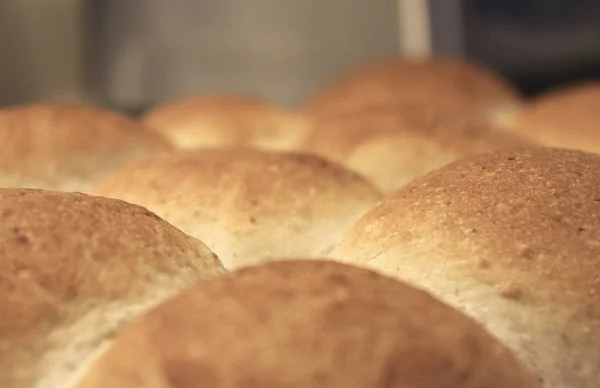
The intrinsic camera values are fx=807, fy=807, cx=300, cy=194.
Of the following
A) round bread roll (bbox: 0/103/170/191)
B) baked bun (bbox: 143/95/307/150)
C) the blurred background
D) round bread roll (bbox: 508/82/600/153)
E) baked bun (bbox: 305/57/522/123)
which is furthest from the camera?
→ the blurred background

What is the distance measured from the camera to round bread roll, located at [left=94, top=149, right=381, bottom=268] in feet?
2.94

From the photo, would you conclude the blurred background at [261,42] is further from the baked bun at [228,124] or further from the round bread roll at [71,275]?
the round bread roll at [71,275]

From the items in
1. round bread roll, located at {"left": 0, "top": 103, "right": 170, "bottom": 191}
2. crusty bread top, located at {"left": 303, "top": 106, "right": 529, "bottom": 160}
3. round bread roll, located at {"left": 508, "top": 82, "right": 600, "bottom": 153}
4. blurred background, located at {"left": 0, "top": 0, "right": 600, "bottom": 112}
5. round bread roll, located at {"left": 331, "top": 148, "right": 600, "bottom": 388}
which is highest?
round bread roll, located at {"left": 331, "top": 148, "right": 600, "bottom": 388}

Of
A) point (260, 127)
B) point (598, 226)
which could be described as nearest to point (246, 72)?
point (260, 127)

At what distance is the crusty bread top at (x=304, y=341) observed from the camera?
538 millimetres

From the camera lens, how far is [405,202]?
→ 79 cm

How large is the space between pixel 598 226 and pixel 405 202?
0.18 m

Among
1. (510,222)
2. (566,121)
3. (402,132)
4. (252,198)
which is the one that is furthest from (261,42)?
(510,222)

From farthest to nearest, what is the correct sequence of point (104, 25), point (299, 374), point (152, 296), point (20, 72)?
point (104, 25), point (20, 72), point (152, 296), point (299, 374)

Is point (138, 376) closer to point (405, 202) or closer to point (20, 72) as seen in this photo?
point (405, 202)

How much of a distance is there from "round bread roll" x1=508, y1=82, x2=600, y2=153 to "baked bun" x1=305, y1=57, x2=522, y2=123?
9 cm

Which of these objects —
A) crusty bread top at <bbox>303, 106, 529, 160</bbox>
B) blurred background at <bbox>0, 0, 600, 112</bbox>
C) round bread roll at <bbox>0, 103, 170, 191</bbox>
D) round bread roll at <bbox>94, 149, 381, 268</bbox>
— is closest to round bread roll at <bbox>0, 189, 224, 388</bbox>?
round bread roll at <bbox>94, 149, 381, 268</bbox>

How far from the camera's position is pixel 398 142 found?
4.01 ft

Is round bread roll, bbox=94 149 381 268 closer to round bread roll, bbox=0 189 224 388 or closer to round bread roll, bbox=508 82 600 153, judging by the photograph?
round bread roll, bbox=0 189 224 388
